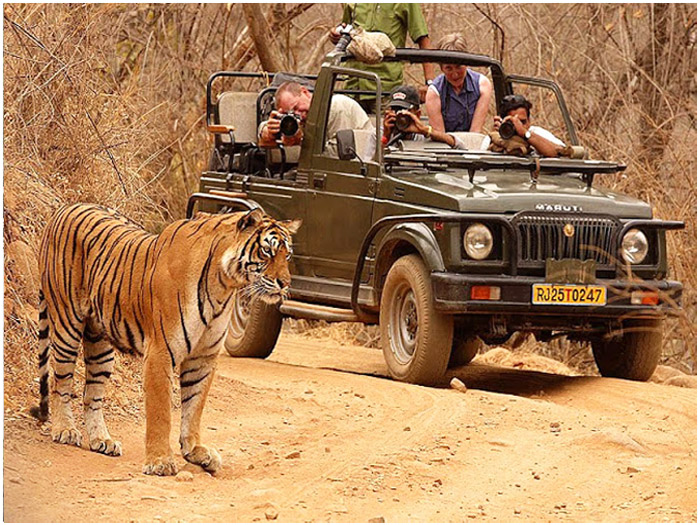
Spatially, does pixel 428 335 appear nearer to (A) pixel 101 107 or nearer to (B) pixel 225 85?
(A) pixel 101 107

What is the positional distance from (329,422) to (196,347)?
65.0 inches

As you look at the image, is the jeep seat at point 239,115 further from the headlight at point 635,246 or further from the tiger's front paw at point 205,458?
the tiger's front paw at point 205,458

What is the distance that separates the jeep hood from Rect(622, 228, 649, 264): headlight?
0.13 m

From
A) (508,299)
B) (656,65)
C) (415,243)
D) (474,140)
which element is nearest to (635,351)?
(508,299)

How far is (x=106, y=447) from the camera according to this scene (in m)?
7.09

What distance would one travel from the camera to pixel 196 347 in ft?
22.6

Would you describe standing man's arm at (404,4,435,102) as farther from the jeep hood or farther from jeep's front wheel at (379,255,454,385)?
jeep's front wheel at (379,255,454,385)

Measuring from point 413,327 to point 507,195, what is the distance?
1112mm

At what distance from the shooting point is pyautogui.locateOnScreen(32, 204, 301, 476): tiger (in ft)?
22.0

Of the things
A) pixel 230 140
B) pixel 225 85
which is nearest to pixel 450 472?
pixel 230 140

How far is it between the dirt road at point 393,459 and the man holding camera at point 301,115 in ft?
6.42

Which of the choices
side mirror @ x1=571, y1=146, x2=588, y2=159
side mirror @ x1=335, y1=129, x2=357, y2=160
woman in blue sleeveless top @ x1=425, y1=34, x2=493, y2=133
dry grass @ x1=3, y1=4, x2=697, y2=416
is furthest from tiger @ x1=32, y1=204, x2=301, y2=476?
woman in blue sleeveless top @ x1=425, y1=34, x2=493, y2=133

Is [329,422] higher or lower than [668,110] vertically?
lower

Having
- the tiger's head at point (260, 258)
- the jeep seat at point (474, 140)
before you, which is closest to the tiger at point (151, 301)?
the tiger's head at point (260, 258)
